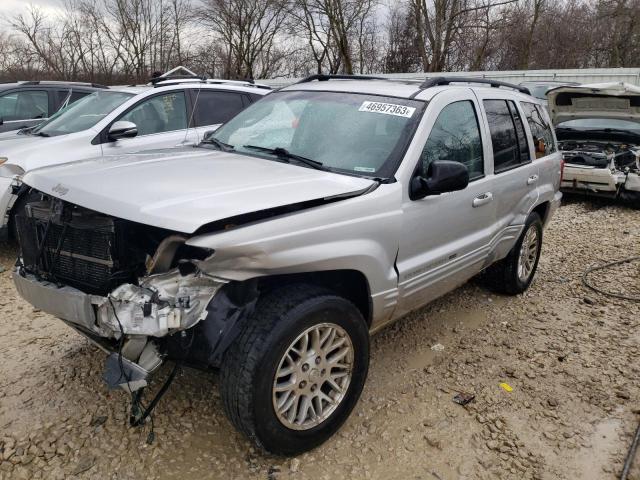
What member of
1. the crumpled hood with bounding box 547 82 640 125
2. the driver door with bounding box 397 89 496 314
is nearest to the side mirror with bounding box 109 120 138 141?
the driver door with bounding box 397 89 496 314

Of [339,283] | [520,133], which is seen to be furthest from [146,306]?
[520,133]

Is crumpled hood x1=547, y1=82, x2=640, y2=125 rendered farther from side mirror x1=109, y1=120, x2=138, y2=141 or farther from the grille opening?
the grille opening

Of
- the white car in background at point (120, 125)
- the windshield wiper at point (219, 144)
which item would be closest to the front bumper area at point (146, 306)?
the windshield wiper at point (219, 144)

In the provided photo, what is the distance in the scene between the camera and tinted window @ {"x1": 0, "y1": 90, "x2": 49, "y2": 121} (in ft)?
26.8

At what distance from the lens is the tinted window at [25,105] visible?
8172mm

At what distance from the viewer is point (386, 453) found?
273cm

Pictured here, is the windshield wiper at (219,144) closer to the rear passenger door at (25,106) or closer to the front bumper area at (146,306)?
the front bumper area at (146,306)

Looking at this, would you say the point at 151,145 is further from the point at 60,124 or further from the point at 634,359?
the point at 634,359

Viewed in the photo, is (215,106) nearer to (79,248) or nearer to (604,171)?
(79,248)

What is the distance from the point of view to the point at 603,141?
9594 mm

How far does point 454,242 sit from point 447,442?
127 centimetres

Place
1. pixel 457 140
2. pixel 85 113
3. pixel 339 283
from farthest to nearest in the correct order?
1. pixel 85 113
2. pixel 457 140
3. pixel 339 283

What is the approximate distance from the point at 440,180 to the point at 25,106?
25.7 feet

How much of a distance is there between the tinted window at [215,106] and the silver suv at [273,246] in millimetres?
3172
